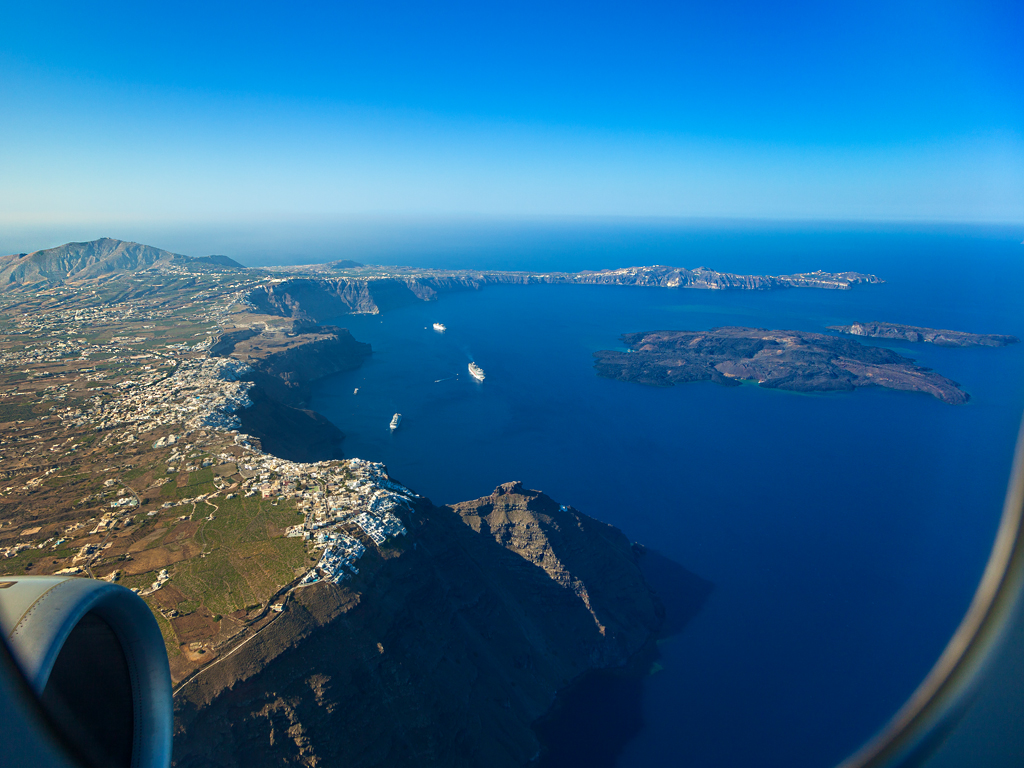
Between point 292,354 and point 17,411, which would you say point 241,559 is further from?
point 292,354

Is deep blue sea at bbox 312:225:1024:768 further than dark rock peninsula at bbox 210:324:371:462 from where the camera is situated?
No

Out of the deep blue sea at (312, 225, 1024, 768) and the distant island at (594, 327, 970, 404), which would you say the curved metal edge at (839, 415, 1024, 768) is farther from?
the distant island at (594, 327, 970, 404)

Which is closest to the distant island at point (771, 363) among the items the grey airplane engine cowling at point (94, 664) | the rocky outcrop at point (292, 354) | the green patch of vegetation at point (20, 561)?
the rocky outcrop at point (292, 354)

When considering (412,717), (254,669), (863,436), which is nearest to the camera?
(254,669)

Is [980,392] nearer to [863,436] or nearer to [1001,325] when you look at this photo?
[863,436]

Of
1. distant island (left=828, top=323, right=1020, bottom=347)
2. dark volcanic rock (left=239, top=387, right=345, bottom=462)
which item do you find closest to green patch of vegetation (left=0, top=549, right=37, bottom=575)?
dark volcanic rock (left=239, top=387, right=345, bottom=462)

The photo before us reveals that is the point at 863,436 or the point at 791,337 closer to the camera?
the point at 863,436

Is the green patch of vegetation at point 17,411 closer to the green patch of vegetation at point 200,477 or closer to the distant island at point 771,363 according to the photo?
the green patch of vegetation at point 200,477

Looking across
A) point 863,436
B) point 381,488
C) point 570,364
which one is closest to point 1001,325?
point 863,436
